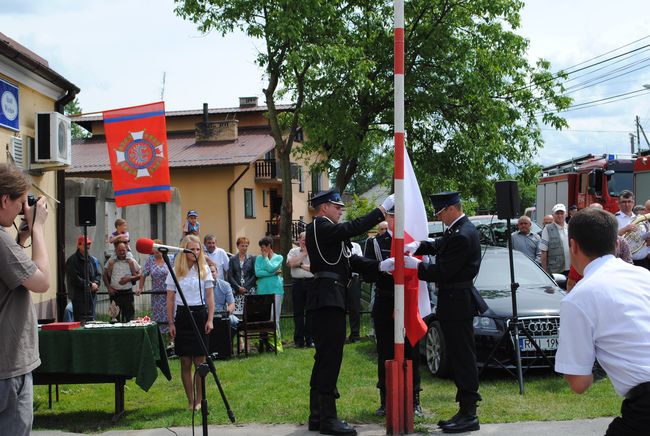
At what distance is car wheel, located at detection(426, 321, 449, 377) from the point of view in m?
9.91

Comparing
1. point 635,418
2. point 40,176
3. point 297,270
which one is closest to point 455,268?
point 635,418

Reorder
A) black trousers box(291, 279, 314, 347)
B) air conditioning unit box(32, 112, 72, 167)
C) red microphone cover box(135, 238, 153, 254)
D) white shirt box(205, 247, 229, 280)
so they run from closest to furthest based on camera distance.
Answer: red microphone cover box(135, 238, 153, 254)
air conditioning unit box(32, 112, 72, 167)
white shirt box(205, 247, 229, 280)
black trousers box(291, 279, 314, 347)

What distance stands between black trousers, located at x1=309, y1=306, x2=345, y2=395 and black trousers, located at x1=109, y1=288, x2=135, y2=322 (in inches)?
Answer: 273

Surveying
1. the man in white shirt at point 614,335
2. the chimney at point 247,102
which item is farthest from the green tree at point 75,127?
the man in white shirt at point 614,335

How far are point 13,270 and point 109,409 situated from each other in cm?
549

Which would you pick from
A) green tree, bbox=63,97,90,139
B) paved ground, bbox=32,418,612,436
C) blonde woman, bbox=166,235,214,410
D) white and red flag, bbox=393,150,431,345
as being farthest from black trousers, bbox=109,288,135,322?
green tree, bbox=63,97,90,139

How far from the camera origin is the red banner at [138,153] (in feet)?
38.9

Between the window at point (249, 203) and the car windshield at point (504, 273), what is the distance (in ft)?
99.3

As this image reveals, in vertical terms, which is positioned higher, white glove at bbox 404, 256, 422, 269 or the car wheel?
white glove at bbox 404, 256, 422, 269

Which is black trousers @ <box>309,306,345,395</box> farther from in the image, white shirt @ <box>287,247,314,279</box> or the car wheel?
white shirt @ <box>287,247,314,279</box>

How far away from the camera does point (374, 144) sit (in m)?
24.1

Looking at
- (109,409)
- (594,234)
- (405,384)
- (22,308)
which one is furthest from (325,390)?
(594,234)

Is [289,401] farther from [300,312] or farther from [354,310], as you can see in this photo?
[300,312]

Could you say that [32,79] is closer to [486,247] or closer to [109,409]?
[109,409]
